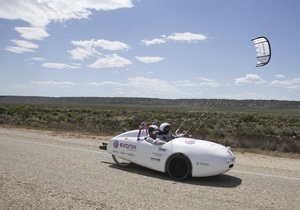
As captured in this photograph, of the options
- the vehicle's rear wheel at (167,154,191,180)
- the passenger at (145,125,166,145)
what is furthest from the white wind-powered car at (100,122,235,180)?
the passenger at (145,125,166,145)

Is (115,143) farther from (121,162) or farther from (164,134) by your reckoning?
(164,134)

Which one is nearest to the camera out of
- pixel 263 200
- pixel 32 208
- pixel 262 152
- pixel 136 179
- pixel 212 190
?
pixel 32 208

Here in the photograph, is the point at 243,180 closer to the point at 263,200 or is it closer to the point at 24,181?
the point at 263,200

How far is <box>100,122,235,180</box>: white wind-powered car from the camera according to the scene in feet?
26.9

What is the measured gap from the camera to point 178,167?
848 centimetres

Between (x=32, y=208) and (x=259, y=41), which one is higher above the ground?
(x=259, y=41)

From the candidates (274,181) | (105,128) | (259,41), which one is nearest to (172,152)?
(274,181)

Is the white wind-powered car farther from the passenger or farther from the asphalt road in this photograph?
the asphalt road

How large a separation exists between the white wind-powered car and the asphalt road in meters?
0.28

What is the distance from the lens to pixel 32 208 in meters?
5.95

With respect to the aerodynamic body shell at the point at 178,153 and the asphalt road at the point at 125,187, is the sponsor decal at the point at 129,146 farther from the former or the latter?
the asphalt road at the point at 125,187

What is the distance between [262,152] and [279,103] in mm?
162554

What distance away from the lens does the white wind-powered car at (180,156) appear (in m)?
8.20

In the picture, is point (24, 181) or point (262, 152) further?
point (262, 152)
